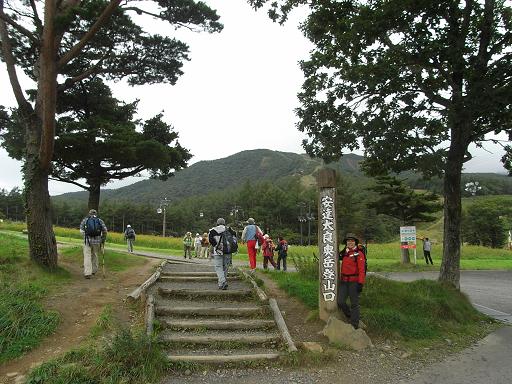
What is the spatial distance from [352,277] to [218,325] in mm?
2501

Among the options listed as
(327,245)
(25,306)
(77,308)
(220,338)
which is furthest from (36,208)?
(327,245)

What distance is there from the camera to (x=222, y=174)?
649ft

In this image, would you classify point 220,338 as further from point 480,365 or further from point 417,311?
point 417,311

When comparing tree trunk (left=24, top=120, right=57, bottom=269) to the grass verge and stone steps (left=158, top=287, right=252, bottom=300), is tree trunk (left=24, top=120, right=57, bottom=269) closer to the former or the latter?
the grass verge

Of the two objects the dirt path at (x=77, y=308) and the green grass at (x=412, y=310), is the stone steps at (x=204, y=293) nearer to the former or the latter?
the dirt path at (x=77, y=308)

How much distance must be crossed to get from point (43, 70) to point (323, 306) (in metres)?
8.47

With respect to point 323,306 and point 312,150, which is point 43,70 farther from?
point 323,306

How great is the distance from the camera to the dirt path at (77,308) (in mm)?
5461

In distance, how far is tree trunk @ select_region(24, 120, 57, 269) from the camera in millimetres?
9742

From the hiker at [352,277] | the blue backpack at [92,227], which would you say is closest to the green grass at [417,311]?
the hiker at [352,277]

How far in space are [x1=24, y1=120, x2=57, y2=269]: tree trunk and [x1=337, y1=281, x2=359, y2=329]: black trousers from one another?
6.94 metres

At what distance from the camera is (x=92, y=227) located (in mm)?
10219

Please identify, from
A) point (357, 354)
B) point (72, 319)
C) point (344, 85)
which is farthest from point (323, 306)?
point (344, 85)

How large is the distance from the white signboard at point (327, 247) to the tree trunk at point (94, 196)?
1261cm
